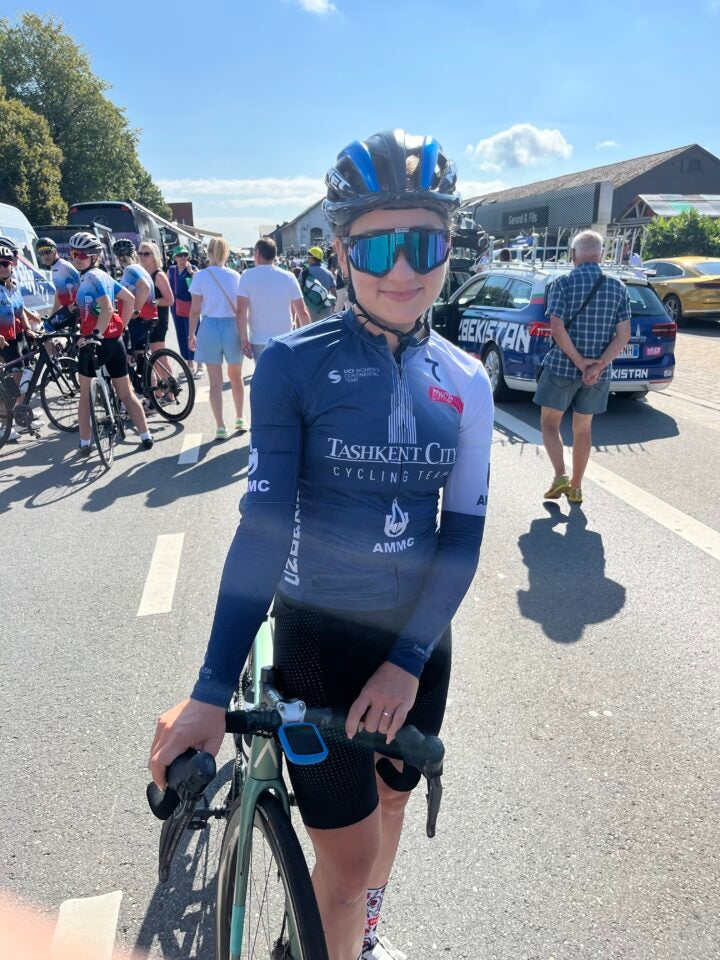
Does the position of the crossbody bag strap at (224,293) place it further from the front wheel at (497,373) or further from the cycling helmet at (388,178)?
the cycling helmet at (388,178)

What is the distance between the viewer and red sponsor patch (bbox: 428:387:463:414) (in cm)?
157

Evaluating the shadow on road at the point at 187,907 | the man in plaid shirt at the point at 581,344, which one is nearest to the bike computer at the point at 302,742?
the shadow on road at the point at 187,907

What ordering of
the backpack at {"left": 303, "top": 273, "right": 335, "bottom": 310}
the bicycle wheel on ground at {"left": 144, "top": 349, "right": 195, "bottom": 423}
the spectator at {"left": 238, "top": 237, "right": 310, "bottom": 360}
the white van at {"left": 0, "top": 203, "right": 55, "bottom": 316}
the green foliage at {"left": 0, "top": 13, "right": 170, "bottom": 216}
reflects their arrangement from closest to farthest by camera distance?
the spectator at {"left": 238, "top": 237, "right": 310, "bottom": 360} < the bicycle wheel on ground at {"left": 144, "top": 349, "right": 195, "bottom": 423} < the backpack at {"left": 303, "top": 273, "right": 335, "bottom": 310} < the white van at {"left": 0, "top": 203, "right": 55, "bottom": 316} < the green foliage at {"left": 0, "top": 13, "right": 170, "bottom": 216}

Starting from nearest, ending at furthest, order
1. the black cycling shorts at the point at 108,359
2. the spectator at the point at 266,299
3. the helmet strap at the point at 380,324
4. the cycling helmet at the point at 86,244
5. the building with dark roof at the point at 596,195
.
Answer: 1. the helmet strap at the point at 380,324
2. the cycling helmet at the point at 86,244
3. the black cycling shorts at the point at 108,359
4. the spectator at the point at 266,299
5. the building with dark roof at the point at 596,195

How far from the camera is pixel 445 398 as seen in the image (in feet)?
5.21

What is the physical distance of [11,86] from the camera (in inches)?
2079

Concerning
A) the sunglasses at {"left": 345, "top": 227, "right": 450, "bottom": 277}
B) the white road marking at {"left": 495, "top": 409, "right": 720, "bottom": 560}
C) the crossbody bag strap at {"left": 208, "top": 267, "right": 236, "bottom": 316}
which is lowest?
the white road marking at {"left": 495, "top": 409, "right": 720, "bottom": 560}

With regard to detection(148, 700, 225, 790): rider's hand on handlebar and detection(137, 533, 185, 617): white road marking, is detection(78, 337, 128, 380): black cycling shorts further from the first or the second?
detection(148, 700, 225, 790): rider's hand on handlebar

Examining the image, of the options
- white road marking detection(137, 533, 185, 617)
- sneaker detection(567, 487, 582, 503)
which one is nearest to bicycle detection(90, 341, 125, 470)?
white road marking detection(137, 533, 185, 617)

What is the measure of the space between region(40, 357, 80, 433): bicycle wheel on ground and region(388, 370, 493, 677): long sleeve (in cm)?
670

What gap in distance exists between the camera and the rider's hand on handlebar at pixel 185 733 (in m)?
1.21

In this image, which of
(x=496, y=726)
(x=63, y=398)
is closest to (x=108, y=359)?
(x=63, y=398)

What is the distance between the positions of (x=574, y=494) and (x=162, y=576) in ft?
10.8

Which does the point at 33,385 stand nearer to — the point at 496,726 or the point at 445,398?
→ the point at 496,726
